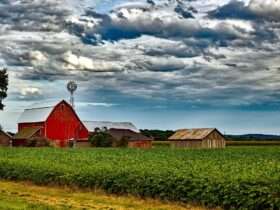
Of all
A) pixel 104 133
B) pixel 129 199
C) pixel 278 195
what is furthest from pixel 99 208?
A: pixel 104 133

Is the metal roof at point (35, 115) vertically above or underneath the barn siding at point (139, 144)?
above

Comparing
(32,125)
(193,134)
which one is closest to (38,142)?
(32,125)

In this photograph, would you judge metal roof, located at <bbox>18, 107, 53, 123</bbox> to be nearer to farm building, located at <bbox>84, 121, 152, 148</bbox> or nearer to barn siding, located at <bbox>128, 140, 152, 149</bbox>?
farm building, located at <bbox>84, 121, 152, 148</bbox>

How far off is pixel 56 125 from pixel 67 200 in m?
74.0

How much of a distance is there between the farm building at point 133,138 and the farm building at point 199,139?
5.44 m

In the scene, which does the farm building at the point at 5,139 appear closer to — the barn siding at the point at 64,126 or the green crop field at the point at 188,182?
the barn siding at the point at 64,126

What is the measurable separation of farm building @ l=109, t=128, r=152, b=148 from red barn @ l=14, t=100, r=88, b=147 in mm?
6714

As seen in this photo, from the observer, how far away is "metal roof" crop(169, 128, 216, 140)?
10612 centimetres

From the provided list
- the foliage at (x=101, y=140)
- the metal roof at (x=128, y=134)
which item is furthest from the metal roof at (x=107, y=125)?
the foliage at (x=101, y=140)

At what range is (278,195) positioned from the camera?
2064 centimetres

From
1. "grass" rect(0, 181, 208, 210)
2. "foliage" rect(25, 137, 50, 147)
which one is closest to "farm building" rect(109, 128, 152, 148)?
"foliage" rect(25, 137, 50, 147)

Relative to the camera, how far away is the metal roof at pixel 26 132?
9704cm

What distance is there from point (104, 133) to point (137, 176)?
7163 cm

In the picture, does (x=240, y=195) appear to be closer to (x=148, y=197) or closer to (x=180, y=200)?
(x=180, y=200)
